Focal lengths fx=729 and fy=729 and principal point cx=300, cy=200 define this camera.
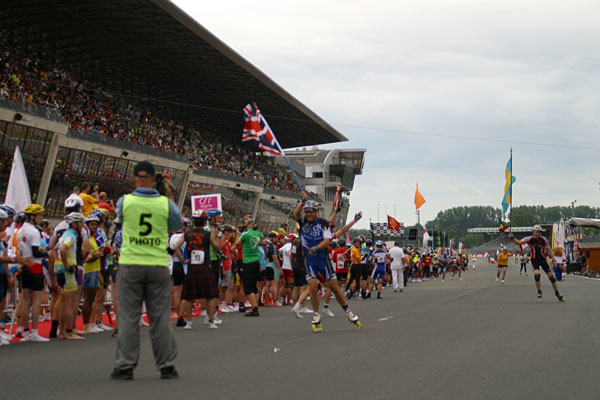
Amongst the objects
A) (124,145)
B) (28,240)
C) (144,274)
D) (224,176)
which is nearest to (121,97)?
(224,176)

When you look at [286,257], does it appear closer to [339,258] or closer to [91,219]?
[339,258]

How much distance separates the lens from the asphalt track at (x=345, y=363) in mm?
5855

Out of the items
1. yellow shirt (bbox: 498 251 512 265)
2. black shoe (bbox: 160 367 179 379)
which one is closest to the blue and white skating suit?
black shoe (bbox: 160 367 179 379)

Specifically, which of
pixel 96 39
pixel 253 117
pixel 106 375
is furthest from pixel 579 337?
pixel 96 39

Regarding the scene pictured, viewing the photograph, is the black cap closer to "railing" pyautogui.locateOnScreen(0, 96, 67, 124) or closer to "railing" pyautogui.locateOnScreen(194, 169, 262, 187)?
"railing" pyautogui.locateOnScreen(0, 96, 67, 124)

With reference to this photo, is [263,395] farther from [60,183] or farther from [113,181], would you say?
[113,181]

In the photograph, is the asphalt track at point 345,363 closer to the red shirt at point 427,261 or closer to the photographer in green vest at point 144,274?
the photographer in green vest at point 144,274

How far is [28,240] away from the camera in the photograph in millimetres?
10203

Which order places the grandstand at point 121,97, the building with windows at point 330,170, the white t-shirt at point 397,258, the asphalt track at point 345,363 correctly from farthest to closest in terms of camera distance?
the building with windows at point 330,170
the grandstand at point 121,97
the white t-shirt at point 397,258
the asphalt track at point 345,363

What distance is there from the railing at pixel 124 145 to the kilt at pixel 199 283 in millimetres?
18707

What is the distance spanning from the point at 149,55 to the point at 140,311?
33777mm

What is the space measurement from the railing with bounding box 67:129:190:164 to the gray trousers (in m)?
23.8

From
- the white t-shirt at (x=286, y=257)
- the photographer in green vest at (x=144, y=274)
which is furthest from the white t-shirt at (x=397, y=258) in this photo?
the photographer in green vest at (x=144, y=274)

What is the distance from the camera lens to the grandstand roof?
103 ft
